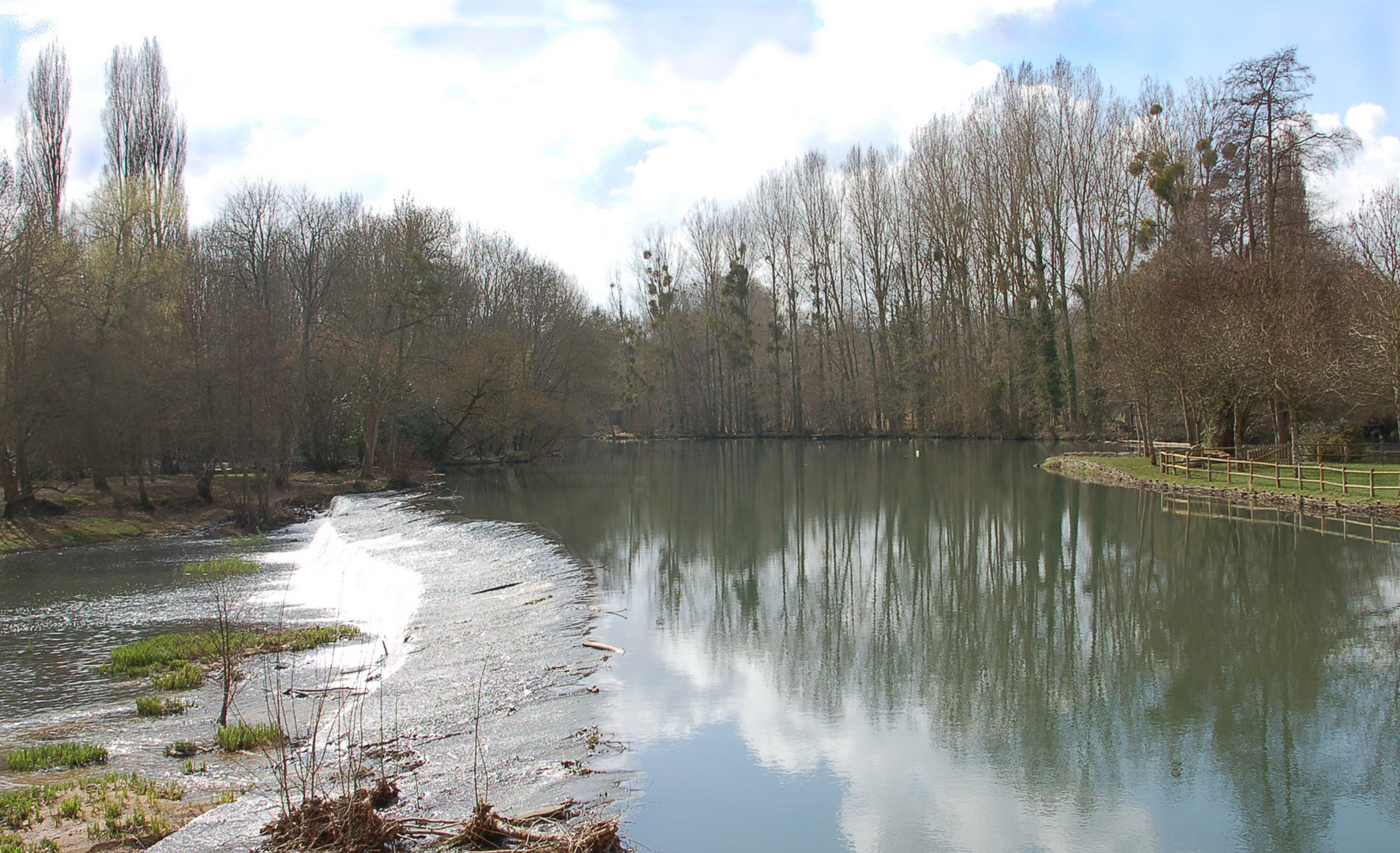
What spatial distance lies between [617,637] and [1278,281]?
2623 cm

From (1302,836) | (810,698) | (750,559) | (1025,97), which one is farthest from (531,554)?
(1025,97)

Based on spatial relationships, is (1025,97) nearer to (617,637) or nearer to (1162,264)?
(1162,264)

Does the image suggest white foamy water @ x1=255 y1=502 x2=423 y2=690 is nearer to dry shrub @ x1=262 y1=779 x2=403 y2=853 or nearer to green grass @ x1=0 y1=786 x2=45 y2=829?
green grass @ x1=0 y1=786 x2=45 y2=829

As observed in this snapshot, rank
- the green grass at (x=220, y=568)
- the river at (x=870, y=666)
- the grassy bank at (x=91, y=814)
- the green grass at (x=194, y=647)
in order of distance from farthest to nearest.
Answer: the green grass at (x=220, y=568) < the green grass at (x=194, y=647) < the river at (x=870, y=666) < the grassy bank at (x=91, y=814)

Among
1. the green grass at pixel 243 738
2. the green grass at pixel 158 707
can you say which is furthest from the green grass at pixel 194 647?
the green grass at pixel 243 738

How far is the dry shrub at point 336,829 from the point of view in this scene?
5824mm

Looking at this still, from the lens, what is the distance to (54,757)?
25.5ft

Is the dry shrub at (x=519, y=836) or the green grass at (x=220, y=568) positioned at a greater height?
the green grass at (x=220, y=568)

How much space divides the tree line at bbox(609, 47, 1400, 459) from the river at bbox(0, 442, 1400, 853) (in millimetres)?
6868

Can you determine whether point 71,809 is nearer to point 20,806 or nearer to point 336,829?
point 20,806

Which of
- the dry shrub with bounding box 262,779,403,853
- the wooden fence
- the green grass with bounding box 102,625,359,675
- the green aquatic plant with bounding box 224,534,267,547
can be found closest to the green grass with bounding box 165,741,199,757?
the green grass with bounding box 102,625,359,675

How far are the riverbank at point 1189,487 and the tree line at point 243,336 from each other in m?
25.1

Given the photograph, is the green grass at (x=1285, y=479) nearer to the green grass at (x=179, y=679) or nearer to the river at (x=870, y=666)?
the river at (x=870, y=666)

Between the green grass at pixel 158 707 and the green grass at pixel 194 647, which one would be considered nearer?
the green grass at pixel 158 707
